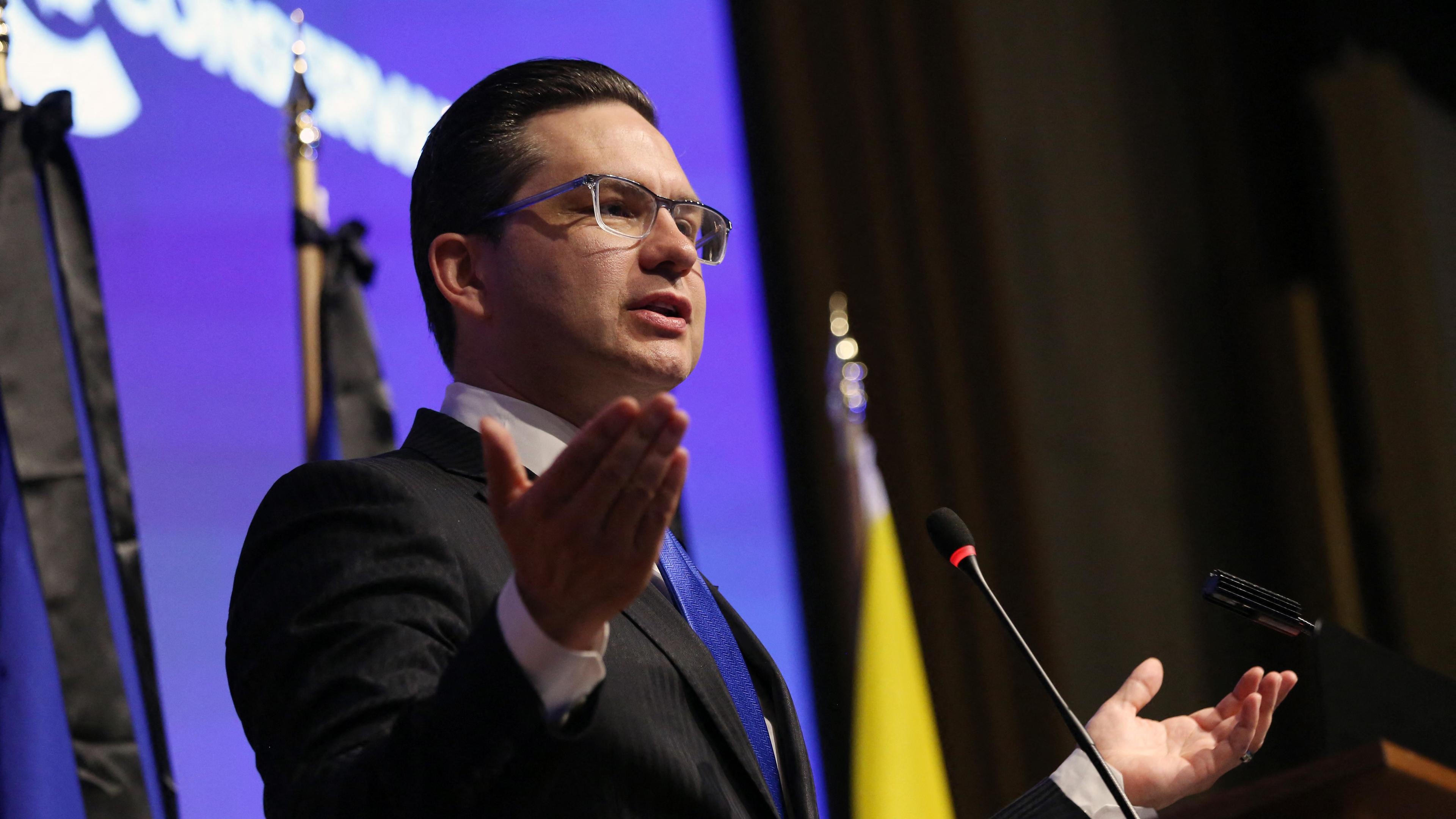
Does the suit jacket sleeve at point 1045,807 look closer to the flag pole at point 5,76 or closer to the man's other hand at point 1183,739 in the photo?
the man's other hand at point 1183,739

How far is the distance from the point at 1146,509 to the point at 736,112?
235 centimetres

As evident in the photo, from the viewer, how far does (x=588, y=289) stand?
1.65m

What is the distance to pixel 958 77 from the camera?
4.68 m

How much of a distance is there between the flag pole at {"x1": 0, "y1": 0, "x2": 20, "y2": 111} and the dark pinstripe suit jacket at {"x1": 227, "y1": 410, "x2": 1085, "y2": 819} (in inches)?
43.2

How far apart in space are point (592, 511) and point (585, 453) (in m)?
0.04

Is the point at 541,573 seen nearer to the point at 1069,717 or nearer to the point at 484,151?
the point at 1069,717

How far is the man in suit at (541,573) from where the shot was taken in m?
0.94

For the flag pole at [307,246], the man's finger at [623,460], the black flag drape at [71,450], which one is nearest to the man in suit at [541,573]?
the man's finger at [623,460]

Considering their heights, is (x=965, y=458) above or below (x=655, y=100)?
below

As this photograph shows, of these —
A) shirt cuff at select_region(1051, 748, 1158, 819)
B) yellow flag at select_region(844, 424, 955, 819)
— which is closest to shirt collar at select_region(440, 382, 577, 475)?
shirt cuff at select_region(1051, 748, 1158, 819)

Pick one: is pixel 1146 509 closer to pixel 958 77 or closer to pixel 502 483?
pixel 958 77

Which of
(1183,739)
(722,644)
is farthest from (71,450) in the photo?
(1183,739)

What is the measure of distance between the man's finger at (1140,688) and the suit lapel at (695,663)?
0.60 m

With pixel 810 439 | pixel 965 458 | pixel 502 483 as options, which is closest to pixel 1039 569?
pixel 965 458
